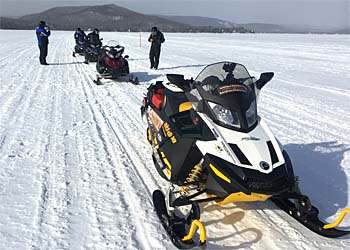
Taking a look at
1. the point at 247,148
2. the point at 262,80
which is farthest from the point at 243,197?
the point at 262,80

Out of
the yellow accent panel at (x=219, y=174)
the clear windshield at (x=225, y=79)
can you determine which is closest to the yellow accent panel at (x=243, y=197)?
the yellow accent panel at (x=219, y=174)

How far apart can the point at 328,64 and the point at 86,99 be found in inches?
397

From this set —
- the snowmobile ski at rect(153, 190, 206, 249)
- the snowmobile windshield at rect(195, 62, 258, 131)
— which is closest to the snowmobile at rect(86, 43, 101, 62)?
the snowmobile windshield at rect(195, 62, 258, 131)

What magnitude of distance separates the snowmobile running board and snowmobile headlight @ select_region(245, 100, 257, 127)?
858mm

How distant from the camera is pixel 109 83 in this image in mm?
10391

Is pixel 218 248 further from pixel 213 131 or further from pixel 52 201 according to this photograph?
pixel 52 201

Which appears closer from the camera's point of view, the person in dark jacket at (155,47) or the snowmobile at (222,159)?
the snowmobile at (222,159)

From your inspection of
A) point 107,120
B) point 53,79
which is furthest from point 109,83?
point 107,120

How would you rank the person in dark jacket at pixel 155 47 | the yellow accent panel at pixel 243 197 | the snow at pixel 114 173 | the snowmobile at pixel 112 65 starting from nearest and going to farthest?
the yellow accent panel at pixel 243 197 < the snow at pixel 114 173 < the snowmobile at pixel 112 65 < the person in dark jacket at pixel 155 47

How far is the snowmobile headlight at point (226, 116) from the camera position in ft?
10.7

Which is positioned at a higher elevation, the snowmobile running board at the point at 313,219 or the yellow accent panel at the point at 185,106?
the yellow accent panel at the point at 185,106

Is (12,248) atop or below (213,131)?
below

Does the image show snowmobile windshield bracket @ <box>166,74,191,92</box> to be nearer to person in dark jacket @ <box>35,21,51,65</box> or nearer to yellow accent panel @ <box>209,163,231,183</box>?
yellow accent panel @ <box>209,163,231,183</box>

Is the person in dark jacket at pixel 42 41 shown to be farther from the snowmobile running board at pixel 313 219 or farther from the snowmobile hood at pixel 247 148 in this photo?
the snowmobile running board at pixel 313 219
